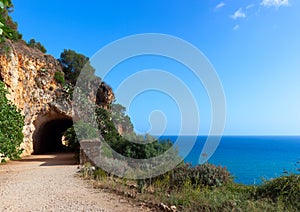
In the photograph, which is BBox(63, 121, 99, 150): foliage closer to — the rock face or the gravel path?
the rock face

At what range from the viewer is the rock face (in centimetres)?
1309

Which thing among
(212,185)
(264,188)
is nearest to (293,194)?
(264,188)

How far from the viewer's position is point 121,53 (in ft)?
27.1

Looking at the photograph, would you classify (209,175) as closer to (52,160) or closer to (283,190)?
(283,190)

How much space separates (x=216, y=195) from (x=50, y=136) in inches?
828

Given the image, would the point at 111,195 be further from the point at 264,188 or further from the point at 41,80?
the point at 41,80

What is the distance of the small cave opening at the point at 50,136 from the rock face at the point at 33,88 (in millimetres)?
80

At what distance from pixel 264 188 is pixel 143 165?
10.8 feet

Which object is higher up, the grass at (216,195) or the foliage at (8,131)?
the foliage at (8,131)

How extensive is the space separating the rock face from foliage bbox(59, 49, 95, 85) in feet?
11.0

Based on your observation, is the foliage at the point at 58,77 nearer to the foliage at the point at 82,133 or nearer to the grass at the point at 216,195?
the foliage at the point at 82,133

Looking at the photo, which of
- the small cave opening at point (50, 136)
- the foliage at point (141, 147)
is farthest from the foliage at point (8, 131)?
the small cave opening at point (50, 136)

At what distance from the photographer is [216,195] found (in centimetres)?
490

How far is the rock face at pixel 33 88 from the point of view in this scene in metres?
13.1
